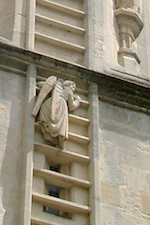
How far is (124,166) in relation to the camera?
12.2m

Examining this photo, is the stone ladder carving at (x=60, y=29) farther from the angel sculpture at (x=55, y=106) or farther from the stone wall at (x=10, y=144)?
the stone wall at (x=10, y=144)

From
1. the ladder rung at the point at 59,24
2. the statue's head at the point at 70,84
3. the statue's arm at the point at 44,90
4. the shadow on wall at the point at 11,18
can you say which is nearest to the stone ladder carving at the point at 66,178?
the statue's arm at the point at 44,90

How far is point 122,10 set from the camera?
13836 mm

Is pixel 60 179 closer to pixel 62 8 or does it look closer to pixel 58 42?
pixel 58 42

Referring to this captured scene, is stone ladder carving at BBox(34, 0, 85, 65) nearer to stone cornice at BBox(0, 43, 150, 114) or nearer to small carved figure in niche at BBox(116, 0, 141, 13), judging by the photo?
stone cornice at BBox(0, 43, 150, 114)

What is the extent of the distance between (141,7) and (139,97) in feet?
6.02

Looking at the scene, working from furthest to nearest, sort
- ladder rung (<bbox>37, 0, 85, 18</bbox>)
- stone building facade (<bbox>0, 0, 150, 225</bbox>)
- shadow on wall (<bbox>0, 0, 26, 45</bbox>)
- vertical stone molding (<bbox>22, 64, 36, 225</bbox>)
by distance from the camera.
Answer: ladder rung (<bbox>37, 0, 85, 18</bbox>)
shadow on wall (<bbox>0, 0, 26, 45</bbox>)
stone building facade (<bbox>0, 0, 150, 225</bbox>)
vertical stone molding (<bbox>22, 64, 36, 225</bbox>)

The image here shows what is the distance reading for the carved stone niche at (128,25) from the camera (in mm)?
13555

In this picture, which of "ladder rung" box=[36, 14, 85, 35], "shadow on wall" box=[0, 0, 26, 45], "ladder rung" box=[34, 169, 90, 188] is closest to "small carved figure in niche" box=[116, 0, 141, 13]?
"ladder rung" box=[36, 14, 85, 35]

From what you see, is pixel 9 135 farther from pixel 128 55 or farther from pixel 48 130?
pixel 128 55

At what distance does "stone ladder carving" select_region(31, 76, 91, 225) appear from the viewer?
445 inches

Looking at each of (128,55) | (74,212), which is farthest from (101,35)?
(74,212)

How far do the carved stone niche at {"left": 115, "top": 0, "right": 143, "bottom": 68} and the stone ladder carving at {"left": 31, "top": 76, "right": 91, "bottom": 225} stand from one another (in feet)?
5.33

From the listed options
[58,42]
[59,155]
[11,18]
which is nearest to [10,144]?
[59,155]
